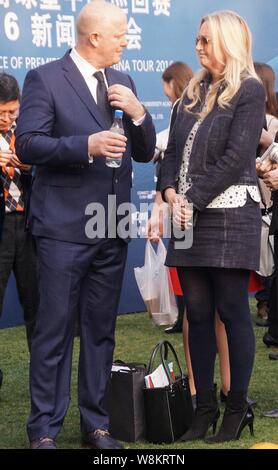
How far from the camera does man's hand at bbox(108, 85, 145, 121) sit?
17.4 feet

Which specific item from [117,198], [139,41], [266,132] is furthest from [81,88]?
[139,41]

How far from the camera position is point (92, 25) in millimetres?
5266

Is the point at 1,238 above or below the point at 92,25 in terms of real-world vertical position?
below

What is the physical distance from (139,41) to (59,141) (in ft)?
17.0

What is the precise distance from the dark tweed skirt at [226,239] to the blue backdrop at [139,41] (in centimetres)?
426

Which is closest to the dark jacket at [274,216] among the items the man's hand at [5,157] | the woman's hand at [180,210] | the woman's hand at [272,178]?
the woman's hand at [272,178]

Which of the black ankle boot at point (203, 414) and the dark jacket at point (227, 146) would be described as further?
the black ankle boot at point (203, 414)

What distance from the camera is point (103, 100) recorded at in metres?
5.41

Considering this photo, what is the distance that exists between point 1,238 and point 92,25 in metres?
1.82

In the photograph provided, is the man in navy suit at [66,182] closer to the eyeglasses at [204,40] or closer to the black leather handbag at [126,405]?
the black leather handbag at [126,405]

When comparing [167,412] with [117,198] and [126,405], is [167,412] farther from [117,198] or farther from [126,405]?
[117,198]

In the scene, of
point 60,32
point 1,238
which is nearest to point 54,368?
point 1,238

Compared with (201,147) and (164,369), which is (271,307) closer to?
(164,369)

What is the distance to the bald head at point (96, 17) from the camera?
5.27 m
